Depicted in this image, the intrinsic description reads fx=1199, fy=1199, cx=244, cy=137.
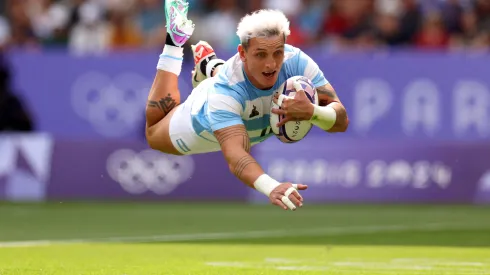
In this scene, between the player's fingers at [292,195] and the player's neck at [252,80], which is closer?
the player's fingers at [292,195]

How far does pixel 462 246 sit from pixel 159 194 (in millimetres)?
7561

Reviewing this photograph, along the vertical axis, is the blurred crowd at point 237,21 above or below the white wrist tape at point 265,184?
below

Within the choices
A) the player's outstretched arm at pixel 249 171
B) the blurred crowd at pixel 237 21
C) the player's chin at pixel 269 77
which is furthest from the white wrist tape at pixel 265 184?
the blurred crowd at pixel 237 21

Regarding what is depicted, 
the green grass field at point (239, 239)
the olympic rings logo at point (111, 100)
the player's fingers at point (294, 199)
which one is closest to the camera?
the player's fingers at point (294, 199)

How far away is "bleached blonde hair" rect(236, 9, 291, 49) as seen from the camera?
10.6 meters

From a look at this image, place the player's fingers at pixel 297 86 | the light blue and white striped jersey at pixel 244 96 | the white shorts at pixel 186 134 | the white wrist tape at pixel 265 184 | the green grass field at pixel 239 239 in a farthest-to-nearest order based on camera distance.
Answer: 1. the white shorts at pixel 186 134
2. the green grass field at pixel 239 239
3. the light blue and white striped jersey at pixel 244 96
4. the player's fingers at pixel 297 86
5. the white wrist tape at pixel 265 184

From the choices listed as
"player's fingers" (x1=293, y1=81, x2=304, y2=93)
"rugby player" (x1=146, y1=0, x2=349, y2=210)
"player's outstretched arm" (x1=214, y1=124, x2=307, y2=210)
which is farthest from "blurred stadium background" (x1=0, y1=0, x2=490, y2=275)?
"player's fingers" (x1=293, y1=81, x2=304, y2=93)

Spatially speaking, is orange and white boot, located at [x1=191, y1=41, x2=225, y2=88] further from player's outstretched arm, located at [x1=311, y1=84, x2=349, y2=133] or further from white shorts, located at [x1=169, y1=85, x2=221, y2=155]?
player's outstretched arm, located at [x1=311, y1=84, x2=349, y2=133]

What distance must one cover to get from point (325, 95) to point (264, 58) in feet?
3.20

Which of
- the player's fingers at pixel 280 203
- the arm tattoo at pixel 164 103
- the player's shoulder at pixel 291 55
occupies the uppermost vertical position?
the player's shoulder at pixel 291 55

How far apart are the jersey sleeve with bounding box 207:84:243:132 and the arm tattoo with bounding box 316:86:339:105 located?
84 cm

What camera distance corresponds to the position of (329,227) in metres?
16.9

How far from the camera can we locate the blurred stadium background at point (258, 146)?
19984 millimetres

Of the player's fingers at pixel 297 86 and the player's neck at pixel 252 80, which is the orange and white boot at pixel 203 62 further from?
the player's fingers at pixel 297 86
